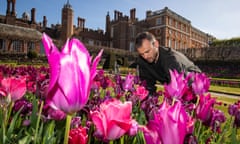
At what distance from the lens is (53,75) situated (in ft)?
1.92

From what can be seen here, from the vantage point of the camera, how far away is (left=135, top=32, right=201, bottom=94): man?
3.02 m

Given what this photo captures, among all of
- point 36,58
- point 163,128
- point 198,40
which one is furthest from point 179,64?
point 198,40

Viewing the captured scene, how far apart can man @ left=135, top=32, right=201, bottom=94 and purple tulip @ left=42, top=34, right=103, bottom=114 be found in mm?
2311

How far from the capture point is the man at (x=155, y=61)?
3.02 m

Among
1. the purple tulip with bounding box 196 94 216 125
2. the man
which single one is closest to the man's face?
the man

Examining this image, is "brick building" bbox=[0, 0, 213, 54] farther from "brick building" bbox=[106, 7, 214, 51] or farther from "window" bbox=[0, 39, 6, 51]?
"window" bbox=[0, 39, 6, 51]

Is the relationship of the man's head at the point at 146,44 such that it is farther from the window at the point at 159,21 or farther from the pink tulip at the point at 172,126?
the window at the point at 159,21

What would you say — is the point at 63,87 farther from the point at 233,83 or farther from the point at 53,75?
the point at 233,83

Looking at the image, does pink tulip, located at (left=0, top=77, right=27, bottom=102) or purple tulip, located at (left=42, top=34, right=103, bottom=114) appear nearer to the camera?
purple tulip, located at (left=42, top=34, right=103, bottom=114)

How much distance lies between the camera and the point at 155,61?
3.67m

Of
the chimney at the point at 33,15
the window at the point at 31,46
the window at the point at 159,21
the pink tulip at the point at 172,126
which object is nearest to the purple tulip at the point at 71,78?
the pink tulip at the point at 172,126

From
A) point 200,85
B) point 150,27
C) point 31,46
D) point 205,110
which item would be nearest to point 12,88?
point 205,110

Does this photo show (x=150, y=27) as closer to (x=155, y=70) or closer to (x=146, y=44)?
(x=155, y=70)

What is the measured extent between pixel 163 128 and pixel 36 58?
28636mm
